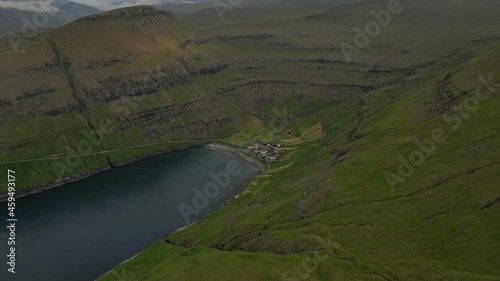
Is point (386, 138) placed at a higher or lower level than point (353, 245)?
higher

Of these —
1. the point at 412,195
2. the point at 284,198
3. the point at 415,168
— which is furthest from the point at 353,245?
the point at 284,198

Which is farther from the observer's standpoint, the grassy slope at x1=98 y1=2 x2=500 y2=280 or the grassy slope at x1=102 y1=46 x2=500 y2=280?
the grassy slope at x1=102 y1=46 x2=500 y2=280

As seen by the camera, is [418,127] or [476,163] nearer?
[476,163]

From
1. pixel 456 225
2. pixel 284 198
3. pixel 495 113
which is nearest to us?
pixel 456 225

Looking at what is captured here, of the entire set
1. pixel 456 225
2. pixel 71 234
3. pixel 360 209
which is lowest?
pixel 456 225

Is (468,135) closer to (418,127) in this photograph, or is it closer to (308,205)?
(418,127)

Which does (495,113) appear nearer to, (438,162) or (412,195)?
(438,162)

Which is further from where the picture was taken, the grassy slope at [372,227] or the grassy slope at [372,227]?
the grassy slope at [372,227]

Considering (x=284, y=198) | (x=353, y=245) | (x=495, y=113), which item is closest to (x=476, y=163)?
(x=495, y=113)

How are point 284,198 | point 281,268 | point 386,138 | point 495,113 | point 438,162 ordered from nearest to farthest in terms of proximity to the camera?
point 281,268
point 438,162
point 495,113
point 284,198
point 386,138
